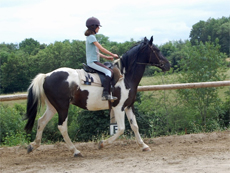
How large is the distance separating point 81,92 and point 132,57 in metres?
1.38

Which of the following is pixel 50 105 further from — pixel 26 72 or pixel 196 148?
pixel 26 72

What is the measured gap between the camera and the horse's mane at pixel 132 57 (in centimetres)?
659

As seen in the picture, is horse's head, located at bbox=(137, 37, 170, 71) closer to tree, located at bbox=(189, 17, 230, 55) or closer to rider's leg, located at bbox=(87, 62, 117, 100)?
rider's leg, located at bbox=(87, 62, 117, 100)

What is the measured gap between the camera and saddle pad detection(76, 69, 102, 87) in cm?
607

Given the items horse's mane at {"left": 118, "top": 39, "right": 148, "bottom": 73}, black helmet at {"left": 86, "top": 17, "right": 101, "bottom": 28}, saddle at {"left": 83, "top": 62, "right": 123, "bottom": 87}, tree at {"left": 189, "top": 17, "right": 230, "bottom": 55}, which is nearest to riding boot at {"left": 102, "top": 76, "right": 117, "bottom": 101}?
saddle at {"left": 83, "top": 62, "right": 123, "bottom": 87}

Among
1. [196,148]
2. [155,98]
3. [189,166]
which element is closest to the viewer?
[189,166]

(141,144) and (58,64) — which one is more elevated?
(58,64)

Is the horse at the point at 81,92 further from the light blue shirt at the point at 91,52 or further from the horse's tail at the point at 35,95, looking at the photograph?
the light blue shirt at the point at 91,52

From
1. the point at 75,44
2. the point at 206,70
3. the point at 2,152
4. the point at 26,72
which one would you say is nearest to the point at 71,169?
the point at 2,152

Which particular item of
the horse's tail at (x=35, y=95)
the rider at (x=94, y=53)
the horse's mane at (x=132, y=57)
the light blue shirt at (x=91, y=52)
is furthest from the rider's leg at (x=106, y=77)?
the horse's tail at (x=35, y=95)

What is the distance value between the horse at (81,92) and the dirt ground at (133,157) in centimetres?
37

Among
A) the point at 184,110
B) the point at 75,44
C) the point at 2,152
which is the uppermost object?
the point at 75,44

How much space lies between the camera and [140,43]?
6.68m

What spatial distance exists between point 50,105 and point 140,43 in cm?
235
